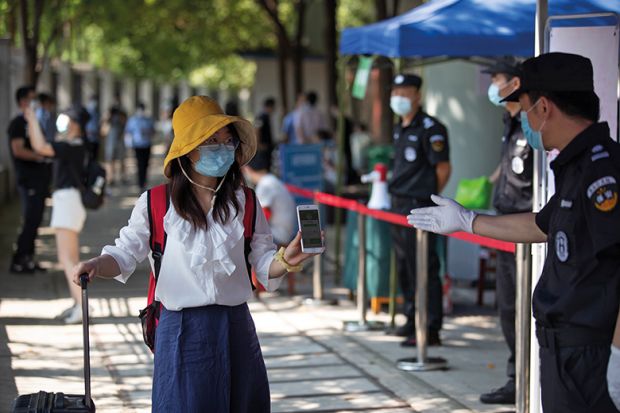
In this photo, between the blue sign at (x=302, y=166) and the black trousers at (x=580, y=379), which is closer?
the black trousers at (x=580, y=379)

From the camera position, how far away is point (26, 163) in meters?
12.9

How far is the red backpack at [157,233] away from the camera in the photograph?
15.7ft

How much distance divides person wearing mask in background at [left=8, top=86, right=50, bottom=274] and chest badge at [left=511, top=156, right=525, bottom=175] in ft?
21.4

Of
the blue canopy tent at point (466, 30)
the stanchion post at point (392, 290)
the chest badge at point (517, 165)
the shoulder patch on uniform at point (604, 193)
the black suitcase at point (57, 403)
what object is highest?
the blue canopy tent at point (466, 30)

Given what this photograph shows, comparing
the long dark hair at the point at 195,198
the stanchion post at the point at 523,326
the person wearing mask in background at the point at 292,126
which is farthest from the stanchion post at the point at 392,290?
the person wearing mask in background at the point at 292,126

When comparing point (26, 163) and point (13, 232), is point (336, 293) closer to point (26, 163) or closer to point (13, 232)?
point (26, 163)

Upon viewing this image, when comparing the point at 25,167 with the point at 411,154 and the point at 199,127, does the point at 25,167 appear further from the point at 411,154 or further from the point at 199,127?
the point at 199,127

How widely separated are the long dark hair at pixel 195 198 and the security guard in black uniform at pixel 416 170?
4.26m

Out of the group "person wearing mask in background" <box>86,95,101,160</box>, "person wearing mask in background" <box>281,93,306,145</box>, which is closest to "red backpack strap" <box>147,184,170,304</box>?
"person wearing mask in background" <box>281,93,306,145</box>

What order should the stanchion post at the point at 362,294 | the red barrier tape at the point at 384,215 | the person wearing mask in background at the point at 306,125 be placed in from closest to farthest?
the red barrier tape at the point at 384,215 → the stanchion post at the point at 362,294 → the person wearing mask in background at the point at 306,125

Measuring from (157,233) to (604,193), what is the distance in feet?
6.04

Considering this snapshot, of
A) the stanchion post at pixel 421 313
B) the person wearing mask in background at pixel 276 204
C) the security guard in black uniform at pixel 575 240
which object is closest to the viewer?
the security guard in black uniform at pixel 575 240

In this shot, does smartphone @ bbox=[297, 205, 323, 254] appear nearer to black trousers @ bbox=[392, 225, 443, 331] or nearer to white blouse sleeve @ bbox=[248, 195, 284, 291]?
white blouse sleeve @ bbox=[248, 195, 284, 291]

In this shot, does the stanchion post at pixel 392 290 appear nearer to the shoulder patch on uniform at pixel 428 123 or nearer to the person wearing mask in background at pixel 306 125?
the shoulder patch on uniform at pixel 428 123
